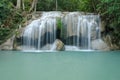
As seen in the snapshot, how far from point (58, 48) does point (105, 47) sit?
9.44ft

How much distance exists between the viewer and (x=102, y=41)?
16.7m

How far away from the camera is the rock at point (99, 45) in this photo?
16234mm

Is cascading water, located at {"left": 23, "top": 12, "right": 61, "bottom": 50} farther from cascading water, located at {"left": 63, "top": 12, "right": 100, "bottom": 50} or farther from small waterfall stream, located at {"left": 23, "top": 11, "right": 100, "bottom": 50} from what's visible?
cascading water, located at {"left": 63, "top": 12, "right": 100, "bottom": 50}

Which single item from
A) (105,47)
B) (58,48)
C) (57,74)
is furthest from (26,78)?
(105,47)

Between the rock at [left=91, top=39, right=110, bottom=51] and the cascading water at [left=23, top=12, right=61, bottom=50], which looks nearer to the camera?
the rock at [left=91, top=39, right=110, bottom=51]

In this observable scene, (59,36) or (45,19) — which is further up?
(45,19)

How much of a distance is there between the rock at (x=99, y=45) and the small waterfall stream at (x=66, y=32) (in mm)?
273

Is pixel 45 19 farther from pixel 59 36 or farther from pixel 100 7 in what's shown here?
pixel 100 7

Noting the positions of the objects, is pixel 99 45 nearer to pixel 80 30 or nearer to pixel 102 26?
→ pixel 102 26

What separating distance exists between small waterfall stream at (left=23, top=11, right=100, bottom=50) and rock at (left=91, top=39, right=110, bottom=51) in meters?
0.27

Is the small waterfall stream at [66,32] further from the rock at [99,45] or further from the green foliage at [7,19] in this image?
the green foliage at [7,19]

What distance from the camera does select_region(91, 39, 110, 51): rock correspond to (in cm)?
1623

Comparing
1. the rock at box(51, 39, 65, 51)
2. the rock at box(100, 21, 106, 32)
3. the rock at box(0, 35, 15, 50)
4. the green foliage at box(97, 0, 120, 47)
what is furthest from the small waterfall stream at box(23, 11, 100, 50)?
the rock at box(0, 35, 15, 50)

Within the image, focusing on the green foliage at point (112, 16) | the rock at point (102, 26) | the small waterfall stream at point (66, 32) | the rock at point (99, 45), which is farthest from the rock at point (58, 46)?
the green foliage at point (112, 16)
